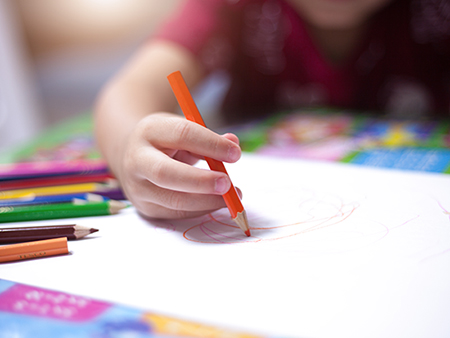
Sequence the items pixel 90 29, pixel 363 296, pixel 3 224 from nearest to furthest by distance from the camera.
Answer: pixel 363 296
pixel 3 224
pixel 90 29

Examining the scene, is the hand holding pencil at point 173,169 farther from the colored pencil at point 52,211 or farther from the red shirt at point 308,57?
the red shirt at point 308,57

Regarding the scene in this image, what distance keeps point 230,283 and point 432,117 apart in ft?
1.52

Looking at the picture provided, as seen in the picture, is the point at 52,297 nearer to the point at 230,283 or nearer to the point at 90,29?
the point at 230,283

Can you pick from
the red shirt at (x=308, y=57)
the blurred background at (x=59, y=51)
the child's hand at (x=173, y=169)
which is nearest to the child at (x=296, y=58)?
the red shirt at (x=308, y=57)

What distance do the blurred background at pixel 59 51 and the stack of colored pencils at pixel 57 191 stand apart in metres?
0.85

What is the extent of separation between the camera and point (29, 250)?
0.78 ft

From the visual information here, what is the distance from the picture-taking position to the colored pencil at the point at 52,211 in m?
0.29

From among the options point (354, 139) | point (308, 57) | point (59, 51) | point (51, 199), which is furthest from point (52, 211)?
point (59, 51)

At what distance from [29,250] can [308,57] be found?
0.54 m

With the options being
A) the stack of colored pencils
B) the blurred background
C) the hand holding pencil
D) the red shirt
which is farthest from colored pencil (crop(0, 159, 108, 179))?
the blurred background

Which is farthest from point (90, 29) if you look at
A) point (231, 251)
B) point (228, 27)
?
point (231, 251)

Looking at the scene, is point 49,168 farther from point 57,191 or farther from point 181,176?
point 181,176

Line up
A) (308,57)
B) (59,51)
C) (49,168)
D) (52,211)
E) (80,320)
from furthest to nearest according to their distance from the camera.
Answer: (59,51), (308,57), (49,168), (52,211), (80,320)

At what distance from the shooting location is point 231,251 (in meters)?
0.23
